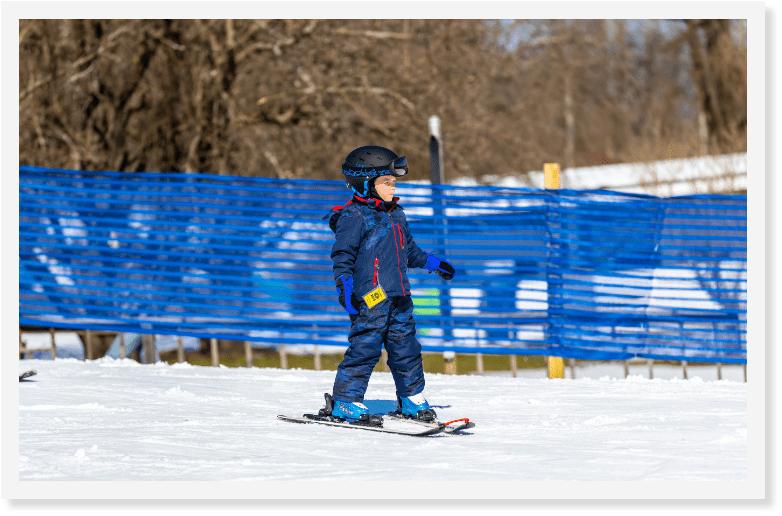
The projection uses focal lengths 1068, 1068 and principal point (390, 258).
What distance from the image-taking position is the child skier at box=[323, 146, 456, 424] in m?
5.61

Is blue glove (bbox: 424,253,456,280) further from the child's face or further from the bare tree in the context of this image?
the bare tree

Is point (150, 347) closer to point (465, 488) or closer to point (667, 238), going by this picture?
point (667, 238)

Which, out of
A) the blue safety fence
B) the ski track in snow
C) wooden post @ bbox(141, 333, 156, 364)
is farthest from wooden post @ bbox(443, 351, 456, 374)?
wooden post @ bbox(141, 333, 156, 364)

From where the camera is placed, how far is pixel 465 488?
166 inches

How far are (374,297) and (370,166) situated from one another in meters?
0.69

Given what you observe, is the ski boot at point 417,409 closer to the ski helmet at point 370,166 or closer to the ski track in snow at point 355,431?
the ski track in snow at point 355,431

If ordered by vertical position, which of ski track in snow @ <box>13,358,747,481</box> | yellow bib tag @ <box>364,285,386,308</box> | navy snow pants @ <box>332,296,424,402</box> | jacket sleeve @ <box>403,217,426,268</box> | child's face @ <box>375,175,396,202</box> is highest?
child's face @ <box>375,175,396,202</box>

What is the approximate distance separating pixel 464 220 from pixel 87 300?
309cm

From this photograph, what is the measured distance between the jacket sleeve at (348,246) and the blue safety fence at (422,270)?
2.50m

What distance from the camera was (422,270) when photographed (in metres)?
8.31

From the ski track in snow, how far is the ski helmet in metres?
1.36

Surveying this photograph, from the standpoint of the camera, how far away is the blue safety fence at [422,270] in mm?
8070

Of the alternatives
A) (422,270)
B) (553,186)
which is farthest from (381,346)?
(553,186)

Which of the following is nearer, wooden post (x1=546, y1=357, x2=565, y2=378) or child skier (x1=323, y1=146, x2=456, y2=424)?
child skier (x1=323, y1=146, x2=456, y2=424)
